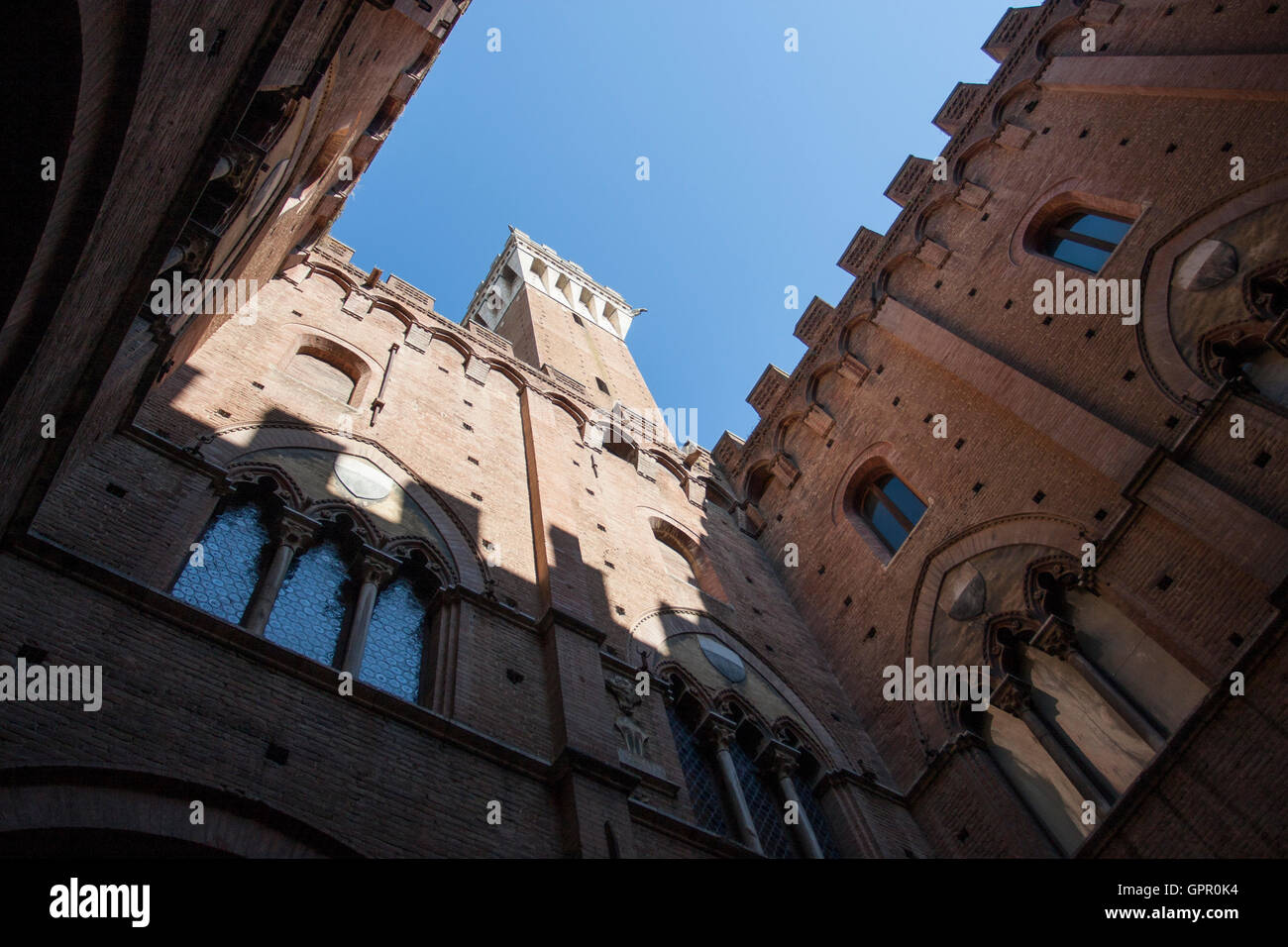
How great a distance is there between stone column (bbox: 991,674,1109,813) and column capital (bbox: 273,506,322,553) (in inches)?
272

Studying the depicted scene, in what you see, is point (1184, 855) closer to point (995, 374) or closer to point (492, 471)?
point (995, 374)

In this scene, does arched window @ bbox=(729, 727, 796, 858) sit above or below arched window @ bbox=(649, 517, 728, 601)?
below

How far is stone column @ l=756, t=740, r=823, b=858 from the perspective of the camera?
9735 millimetres

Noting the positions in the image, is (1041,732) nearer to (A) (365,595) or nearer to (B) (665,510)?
(A) (365,595)

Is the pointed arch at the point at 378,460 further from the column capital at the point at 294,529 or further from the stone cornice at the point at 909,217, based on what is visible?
the stone cornice at the point at 909,217

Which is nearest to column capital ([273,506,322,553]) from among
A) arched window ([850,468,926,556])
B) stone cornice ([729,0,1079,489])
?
arched window ([850,468,926,556])

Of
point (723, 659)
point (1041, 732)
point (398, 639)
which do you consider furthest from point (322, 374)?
point (1041, 732)

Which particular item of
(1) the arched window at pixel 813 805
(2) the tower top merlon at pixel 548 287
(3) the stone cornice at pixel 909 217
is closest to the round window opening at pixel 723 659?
(1) the arched window at pixel 813 805

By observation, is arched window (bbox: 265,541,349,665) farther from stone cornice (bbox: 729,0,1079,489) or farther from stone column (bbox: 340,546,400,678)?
stone cornice (bbox: 729,0,1079,489)

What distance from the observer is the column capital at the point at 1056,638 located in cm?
996

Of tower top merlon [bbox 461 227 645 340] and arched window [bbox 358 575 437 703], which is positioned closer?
arched window [bbox 358 575 437 703]

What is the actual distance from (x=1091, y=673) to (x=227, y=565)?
7.72m

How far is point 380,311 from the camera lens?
14500 millimetres

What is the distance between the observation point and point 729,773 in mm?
9875
